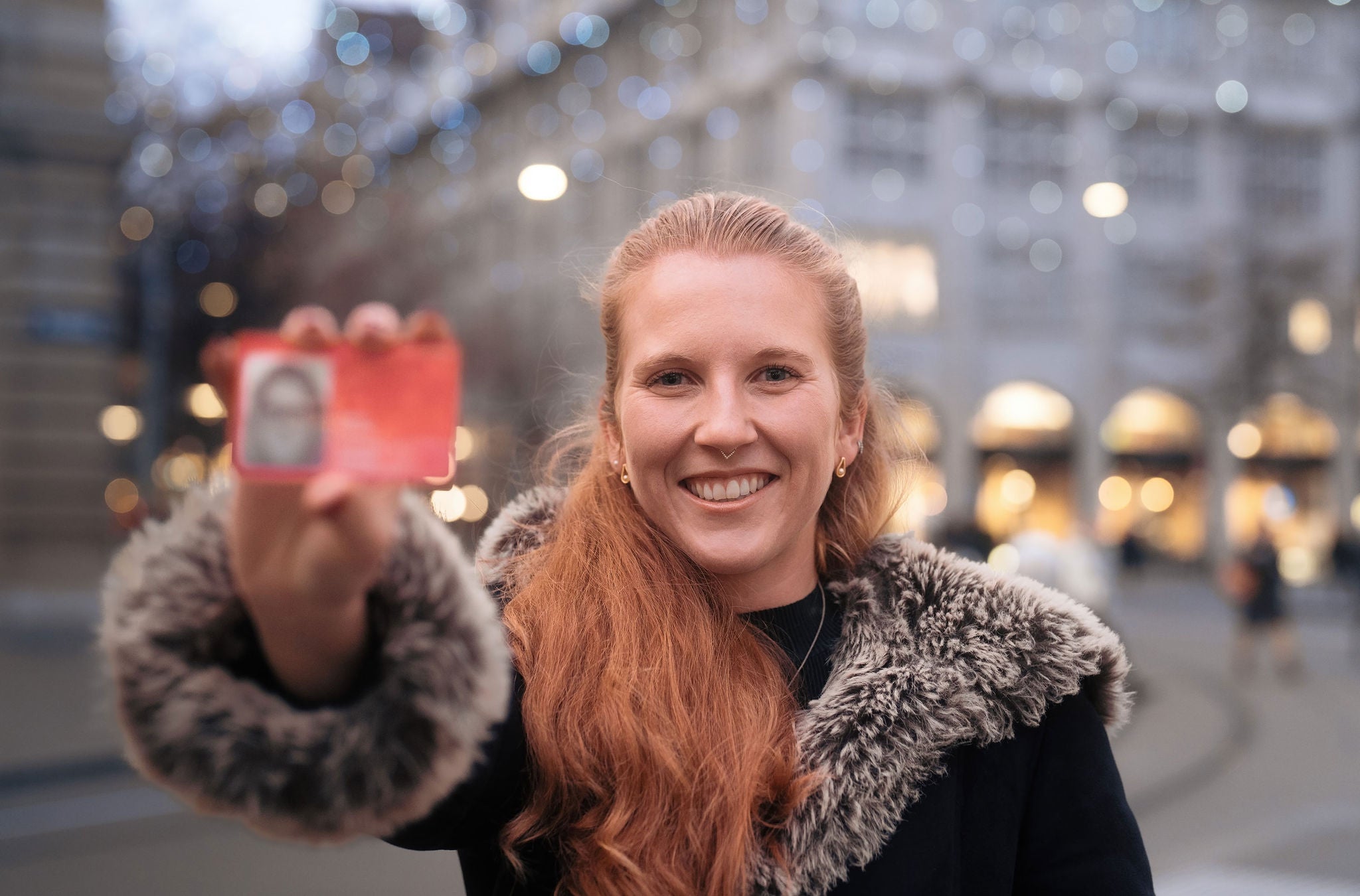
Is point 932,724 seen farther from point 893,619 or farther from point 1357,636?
point 1357,636

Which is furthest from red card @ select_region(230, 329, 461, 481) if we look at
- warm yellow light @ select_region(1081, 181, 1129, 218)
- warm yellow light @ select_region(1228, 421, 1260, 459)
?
warm yellow light @ select_region(1228, 421, 1260, 459)

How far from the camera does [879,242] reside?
29.5m

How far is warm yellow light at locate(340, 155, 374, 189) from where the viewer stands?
18.2 metres

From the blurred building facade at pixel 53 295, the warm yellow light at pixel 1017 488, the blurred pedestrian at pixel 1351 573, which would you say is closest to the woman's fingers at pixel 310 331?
the blurred building facade at pixel 53 295

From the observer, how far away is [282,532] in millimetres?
1141

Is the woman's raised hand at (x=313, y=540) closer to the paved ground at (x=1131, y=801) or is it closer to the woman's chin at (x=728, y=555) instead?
the woman's chin at (x=728, y=555)

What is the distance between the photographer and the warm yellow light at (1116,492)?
31.9 m

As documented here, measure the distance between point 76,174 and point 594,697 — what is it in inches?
713

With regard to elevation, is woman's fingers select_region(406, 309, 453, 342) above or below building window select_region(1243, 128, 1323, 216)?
below

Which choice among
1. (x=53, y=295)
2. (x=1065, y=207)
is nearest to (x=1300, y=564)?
(x=1065, y=207)

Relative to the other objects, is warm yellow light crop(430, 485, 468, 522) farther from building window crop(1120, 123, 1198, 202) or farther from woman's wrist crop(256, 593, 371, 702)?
building window crop(1120, 123, 1198, 202)

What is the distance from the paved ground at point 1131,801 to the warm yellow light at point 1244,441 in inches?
830

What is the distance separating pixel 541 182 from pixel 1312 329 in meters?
30.3

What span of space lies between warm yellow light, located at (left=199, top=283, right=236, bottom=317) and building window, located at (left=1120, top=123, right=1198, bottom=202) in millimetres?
24272
